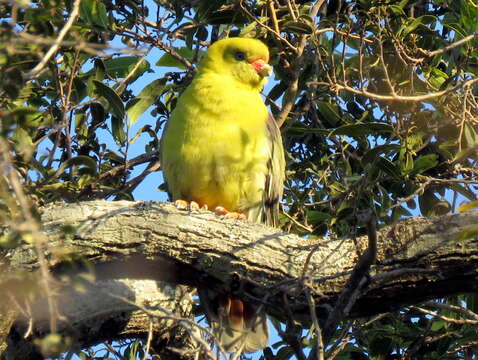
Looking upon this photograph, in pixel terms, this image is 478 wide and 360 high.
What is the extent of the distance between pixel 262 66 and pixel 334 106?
0.47 m

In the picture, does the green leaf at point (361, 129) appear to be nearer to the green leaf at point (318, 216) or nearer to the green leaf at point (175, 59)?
the green leaf at point (318, 216)

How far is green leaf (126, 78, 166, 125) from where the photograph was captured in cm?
419

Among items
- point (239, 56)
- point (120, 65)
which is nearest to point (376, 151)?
point (239, 56)

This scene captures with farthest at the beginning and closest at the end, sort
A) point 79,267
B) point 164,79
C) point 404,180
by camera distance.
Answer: point 164,79
point 404,180
point 79,267

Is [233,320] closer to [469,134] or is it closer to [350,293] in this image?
[350,293]

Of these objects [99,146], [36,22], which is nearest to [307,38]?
[99,146]

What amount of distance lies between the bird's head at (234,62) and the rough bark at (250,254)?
1.34m

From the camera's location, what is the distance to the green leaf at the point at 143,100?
4191mm

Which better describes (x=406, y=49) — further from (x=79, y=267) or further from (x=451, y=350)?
(x=79, y=267)

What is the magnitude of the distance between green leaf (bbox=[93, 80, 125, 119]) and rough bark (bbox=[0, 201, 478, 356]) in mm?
785

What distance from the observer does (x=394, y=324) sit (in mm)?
3980

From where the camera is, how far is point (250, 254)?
3262mm

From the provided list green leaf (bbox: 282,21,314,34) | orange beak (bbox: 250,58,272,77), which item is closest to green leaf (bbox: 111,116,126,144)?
orange beak (bbox: 250,58,272,77)

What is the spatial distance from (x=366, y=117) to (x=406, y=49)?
442 mm
